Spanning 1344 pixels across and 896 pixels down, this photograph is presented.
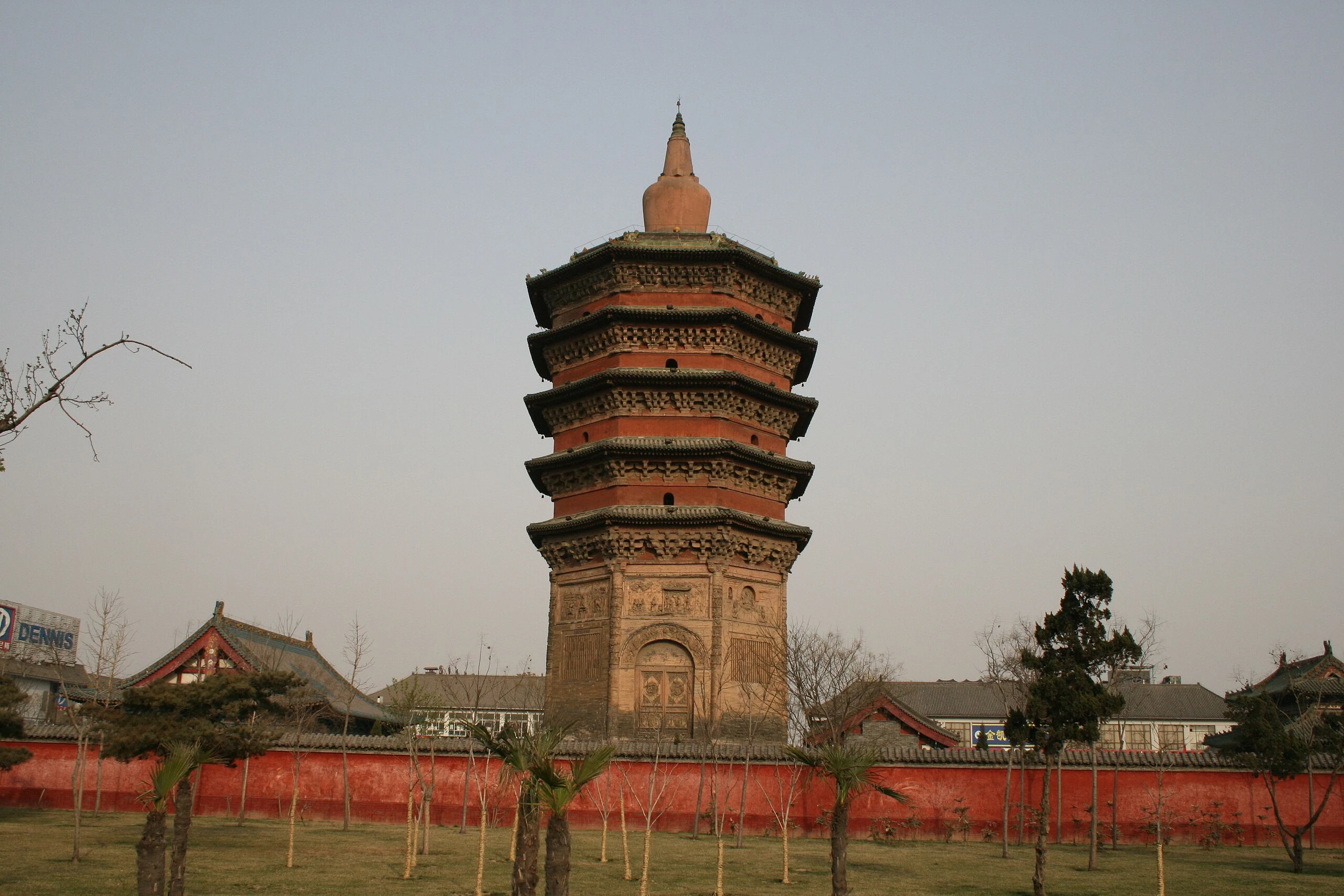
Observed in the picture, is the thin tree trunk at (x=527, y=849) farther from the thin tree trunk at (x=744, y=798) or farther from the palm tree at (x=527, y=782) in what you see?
the thin tree trunk at (x=744, y=798)

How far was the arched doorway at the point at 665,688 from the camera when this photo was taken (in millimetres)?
28672

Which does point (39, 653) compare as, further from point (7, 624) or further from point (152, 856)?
point (152, 856)

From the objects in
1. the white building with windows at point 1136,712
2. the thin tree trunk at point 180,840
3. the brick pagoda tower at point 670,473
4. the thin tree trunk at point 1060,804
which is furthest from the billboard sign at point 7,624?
the thin tree trunk at point 1060,804

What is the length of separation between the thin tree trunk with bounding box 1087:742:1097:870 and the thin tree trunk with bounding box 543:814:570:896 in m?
11.1

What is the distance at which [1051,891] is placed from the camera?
17109 millimetres

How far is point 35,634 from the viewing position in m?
48.0

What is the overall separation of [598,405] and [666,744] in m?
10.4

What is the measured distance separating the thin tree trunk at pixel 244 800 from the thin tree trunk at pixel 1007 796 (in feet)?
54.3

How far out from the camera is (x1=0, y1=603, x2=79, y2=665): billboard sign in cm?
4622

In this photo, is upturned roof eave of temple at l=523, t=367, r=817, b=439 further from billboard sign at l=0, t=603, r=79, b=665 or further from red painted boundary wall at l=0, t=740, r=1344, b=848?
billboard sign at l=0, t=603, r=79, b=665

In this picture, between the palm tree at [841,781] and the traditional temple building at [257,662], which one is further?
the traditional temple building at [257,662]

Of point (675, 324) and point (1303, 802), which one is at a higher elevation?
point (675, 324)

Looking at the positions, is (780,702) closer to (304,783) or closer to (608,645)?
(608,645)

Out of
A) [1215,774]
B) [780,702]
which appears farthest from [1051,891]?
[780,702]
